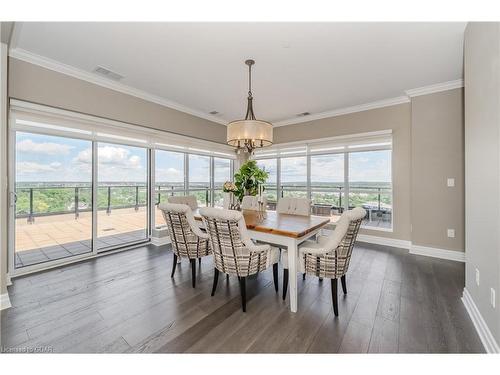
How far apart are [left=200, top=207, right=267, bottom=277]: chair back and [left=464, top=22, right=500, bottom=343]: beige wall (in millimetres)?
1766

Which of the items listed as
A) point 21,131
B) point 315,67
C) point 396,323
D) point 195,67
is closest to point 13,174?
point 21,131

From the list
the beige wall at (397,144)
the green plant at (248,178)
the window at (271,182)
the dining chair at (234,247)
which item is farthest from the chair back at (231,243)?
the window at (271,182)

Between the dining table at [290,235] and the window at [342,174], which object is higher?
the window at [342,174]

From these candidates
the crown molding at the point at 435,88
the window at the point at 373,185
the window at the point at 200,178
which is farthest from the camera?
the window at the point at 200,178

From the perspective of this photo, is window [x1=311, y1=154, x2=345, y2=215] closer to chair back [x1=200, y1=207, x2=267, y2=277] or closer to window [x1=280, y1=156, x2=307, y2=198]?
window [x1=280, y1=156, x2=307, y2=198]

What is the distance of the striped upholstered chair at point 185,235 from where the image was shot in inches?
98.5

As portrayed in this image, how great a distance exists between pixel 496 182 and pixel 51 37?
14.0 feet

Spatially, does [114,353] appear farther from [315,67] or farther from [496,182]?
[315,67]

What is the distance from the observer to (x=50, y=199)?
3.22 meters

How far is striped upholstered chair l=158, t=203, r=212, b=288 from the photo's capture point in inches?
98.5

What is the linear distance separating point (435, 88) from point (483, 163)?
8.21ft

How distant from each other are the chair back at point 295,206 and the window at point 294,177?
2.11m

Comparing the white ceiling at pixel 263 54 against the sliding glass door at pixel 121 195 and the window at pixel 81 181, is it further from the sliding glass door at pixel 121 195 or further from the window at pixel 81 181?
the sliding glass door at pixel 121 195

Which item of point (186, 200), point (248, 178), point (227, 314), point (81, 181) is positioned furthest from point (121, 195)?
point (227, 314)
